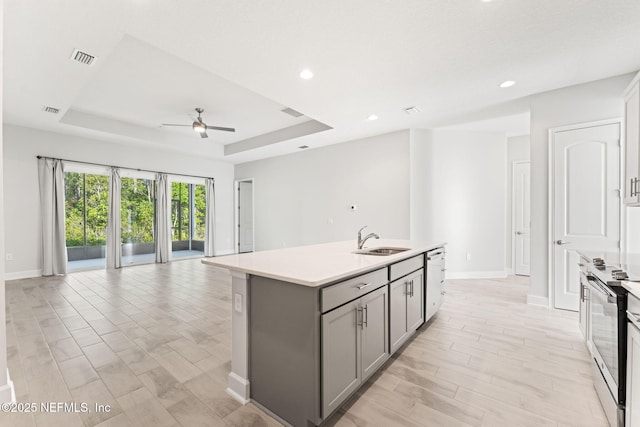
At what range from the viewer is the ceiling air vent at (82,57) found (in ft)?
9.16

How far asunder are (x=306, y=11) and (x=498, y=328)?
3.58 metres

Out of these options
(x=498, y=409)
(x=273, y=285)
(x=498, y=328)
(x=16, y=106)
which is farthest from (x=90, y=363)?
(x=16, y=106)

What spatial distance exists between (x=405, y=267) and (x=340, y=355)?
1101mm

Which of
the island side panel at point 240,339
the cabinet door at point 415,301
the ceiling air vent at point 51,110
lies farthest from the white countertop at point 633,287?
the ceiling air vent at point 51,110

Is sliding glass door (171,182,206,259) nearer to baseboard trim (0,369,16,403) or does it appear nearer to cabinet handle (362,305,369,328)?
baseboard trim (0,369,16,403)

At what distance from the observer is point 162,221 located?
6957 mm

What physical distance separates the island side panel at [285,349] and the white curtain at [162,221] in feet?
20.1

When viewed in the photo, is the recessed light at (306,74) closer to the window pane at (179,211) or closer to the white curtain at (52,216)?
the white curtain at (52,216)

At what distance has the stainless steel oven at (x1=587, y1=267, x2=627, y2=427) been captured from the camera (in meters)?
1.47

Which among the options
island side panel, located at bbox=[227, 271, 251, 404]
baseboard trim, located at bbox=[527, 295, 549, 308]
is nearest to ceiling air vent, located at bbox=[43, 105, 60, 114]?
island side panel, located at bbox=[227, 271, 251, 404]

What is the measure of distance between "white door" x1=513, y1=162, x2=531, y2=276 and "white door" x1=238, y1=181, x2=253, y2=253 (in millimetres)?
7033

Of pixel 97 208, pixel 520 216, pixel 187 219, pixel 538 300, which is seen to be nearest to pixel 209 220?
pixel 187 219

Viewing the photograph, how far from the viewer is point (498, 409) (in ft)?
5.82

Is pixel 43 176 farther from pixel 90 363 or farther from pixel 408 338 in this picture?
pixel 408 338
